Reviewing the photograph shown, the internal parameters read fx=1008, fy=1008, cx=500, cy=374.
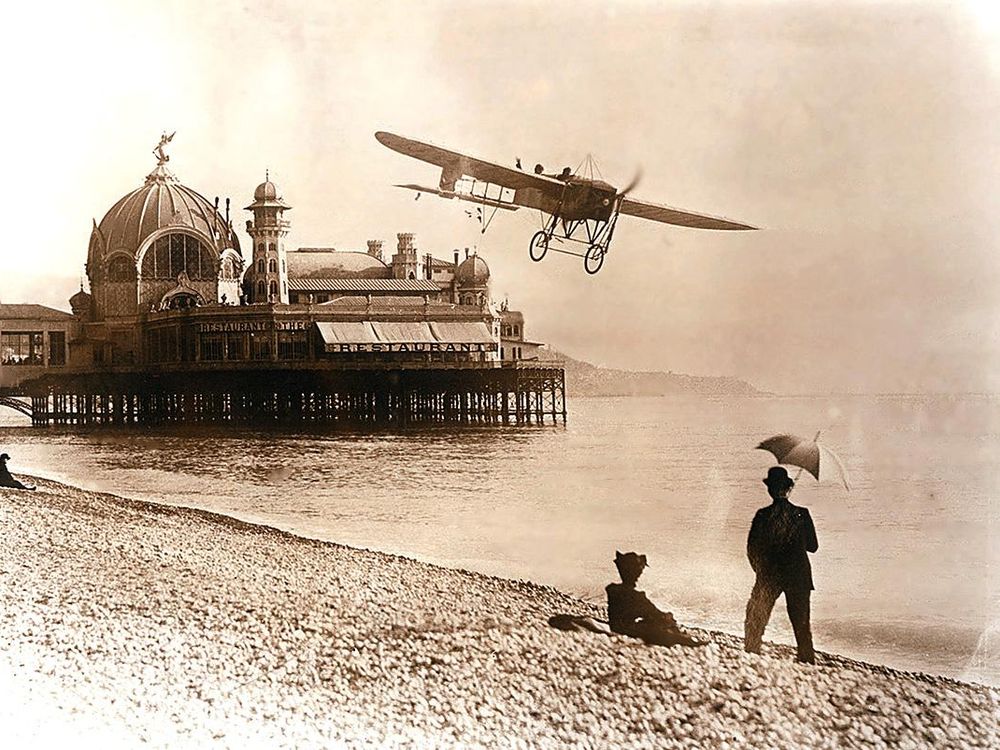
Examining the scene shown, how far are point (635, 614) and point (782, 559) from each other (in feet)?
1.71

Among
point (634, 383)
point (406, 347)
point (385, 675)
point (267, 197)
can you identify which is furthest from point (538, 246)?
point (385, 675)

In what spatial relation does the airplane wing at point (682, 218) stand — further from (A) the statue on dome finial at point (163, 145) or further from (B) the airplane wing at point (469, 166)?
(A) the statue on dome finial at point (163, 145)

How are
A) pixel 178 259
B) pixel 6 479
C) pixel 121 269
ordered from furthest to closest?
pixel 178 259, pixel 121 269, pixel 6 479

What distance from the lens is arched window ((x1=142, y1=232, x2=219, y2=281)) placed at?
15.1ft

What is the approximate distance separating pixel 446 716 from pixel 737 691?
35.5 inches

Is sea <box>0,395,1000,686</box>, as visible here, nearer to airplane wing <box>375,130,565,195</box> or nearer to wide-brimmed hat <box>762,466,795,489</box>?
wide-brimmed hat <box>762,466,795,489</box>

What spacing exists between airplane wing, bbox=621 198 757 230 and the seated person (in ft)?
3.83

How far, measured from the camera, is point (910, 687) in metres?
3.26

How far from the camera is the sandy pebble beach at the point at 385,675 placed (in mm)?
3066

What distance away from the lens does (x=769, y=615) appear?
333 centimetres

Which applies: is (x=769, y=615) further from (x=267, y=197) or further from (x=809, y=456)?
(x=267, y=197)

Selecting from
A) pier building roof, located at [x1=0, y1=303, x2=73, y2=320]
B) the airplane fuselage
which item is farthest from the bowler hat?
pier building roof, located at [x1=0, y1=303, x2=73, y2=320]

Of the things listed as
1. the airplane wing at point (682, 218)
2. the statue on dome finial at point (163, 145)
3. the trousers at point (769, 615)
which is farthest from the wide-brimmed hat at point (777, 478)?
the statue on dome finial at point (163, 145)

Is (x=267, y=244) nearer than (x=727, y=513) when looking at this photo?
No
